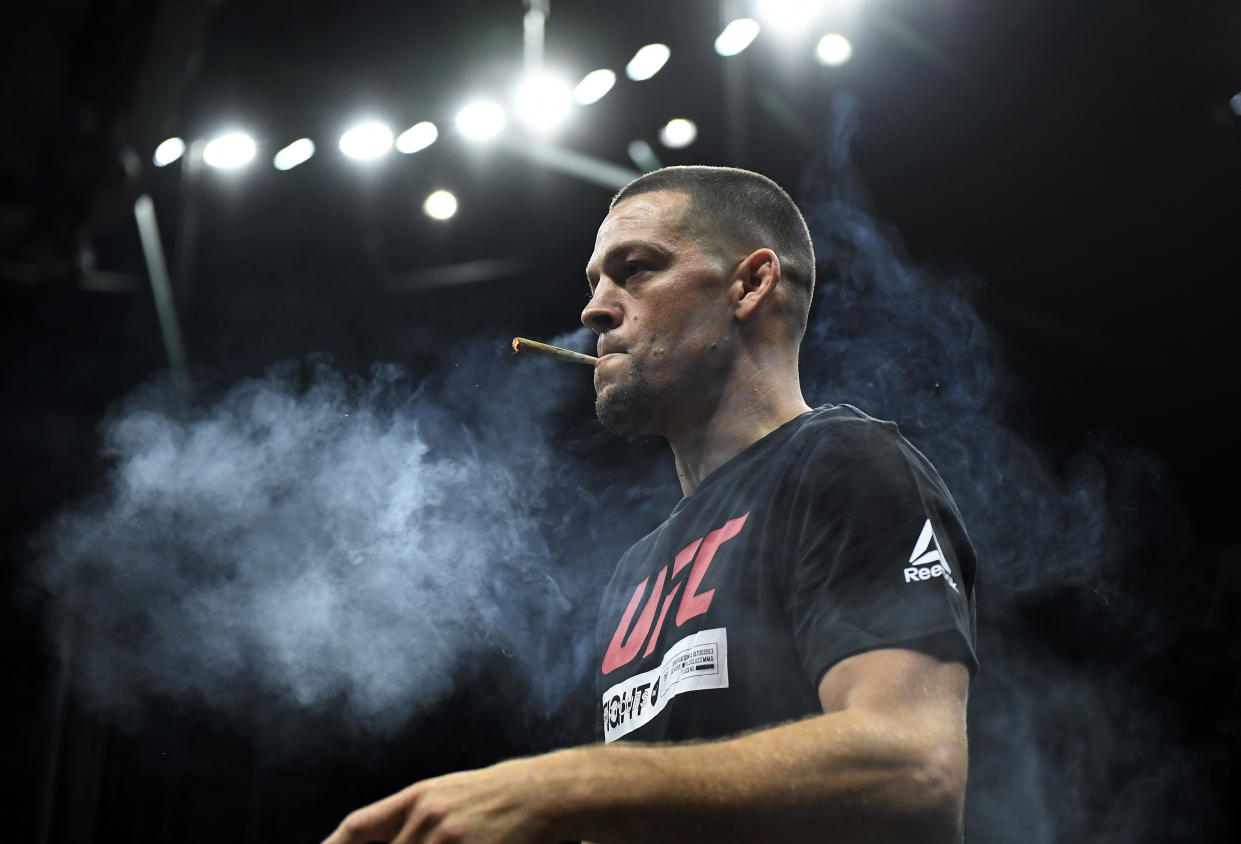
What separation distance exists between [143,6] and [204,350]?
234 cm

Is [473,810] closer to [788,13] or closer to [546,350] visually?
[546,350]

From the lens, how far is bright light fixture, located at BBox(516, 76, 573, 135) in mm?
4508

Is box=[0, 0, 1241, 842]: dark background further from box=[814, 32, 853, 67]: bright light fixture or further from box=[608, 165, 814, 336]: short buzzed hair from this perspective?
box=[608, 165, 814, 336]: short buzzed hair

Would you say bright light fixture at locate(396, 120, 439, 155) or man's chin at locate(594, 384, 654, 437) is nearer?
man's chin at locate(594, 384, 654, 437)

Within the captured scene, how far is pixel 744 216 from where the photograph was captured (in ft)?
8.34

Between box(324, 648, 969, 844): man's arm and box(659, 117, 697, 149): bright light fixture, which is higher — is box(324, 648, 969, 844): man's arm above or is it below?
below

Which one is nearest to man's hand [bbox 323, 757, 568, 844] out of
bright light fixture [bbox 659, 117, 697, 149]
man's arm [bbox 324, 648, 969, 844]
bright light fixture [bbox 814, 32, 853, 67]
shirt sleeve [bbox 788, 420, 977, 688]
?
man's arm [bbox 324, 648, 969, 844]

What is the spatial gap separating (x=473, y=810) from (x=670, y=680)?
2.50 ft

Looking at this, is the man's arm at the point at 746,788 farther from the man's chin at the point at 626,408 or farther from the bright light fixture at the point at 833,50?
the bright light fixture at the point at 833,50

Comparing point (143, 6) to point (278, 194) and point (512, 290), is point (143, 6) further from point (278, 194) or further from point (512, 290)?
point (512, 290)

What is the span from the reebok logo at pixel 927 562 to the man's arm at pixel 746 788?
0.14 meters

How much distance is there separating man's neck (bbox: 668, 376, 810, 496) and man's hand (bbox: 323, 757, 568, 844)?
1.22m

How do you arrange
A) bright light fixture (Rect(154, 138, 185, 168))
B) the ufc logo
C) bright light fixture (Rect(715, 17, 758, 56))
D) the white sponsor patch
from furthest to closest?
bright light fixture (Rect(154, 138, 185, 168)) < bright light fixture (Rect(715, 17, 758, 56)) < the ufc logo < the white sponsor patch

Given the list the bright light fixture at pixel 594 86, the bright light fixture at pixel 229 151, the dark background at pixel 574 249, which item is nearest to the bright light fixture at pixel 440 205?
the dark background at pixel 574 249
